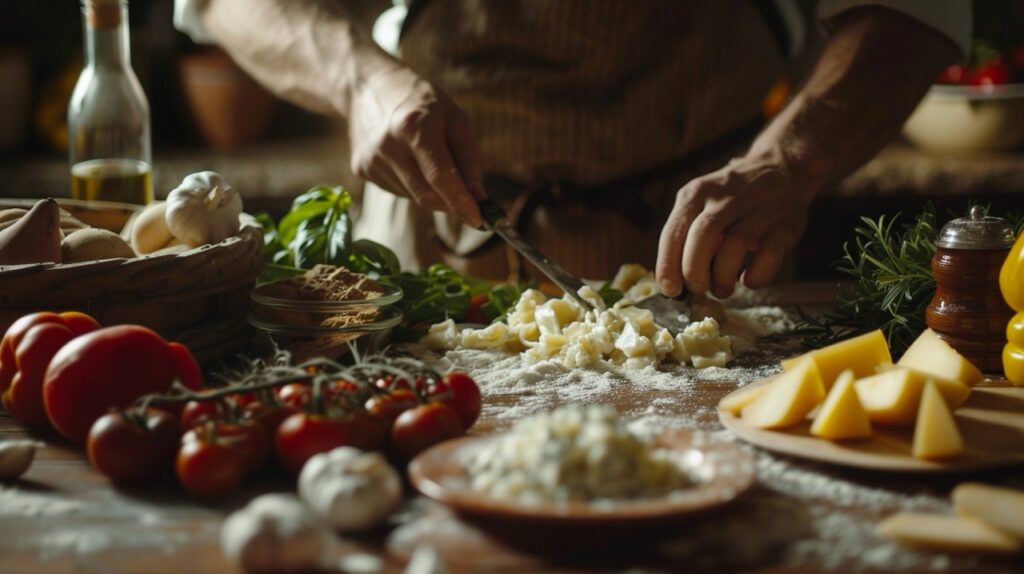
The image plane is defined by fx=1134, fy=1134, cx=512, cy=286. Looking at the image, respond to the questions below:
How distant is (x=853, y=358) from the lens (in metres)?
1.15

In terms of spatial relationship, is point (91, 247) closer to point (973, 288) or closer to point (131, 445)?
point (131, 445)

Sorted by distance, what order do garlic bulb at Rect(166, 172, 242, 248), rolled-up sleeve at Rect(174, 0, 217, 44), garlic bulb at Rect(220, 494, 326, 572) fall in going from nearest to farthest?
garlic bulb at Rect(220, 494, 326, 572) → garlic bulb at Rect(166, 172, 242, 248) → rolled-up sleeve at Rect(174, 0, 217, 44)

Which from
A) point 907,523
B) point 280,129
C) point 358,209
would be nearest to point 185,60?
point 280,129

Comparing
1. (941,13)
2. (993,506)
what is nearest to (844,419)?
(993,506)

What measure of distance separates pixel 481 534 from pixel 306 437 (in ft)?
0.63

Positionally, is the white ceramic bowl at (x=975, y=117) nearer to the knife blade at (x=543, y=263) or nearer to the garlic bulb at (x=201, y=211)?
the knife blade at (x=543, y=263)

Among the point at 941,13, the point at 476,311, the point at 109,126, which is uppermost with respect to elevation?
the point at 941,13

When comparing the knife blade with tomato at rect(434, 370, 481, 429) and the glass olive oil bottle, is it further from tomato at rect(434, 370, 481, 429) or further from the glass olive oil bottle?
the glass olive oil bottle

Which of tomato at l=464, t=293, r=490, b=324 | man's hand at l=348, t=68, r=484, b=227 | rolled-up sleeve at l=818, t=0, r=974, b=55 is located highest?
rolled-up sleeve at l=818, t=0, r=974, b=55

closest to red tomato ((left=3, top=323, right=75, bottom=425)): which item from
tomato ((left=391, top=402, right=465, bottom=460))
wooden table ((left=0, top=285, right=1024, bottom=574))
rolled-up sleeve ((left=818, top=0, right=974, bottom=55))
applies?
wooden table ((left=0, top=285, right=1024, bottom=574))

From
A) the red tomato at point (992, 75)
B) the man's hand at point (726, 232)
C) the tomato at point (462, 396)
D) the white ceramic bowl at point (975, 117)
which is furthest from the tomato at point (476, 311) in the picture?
the red tomato at point (992, 75)

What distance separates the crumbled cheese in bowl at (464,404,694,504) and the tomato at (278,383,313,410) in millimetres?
207

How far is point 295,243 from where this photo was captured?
5.56ft

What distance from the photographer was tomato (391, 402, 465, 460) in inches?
39.9
